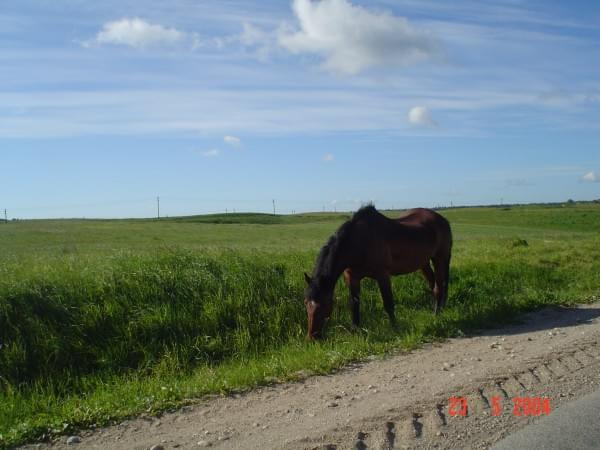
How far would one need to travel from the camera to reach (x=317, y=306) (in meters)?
8.73

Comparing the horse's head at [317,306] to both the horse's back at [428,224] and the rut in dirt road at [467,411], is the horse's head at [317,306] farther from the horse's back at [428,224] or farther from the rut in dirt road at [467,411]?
the rut in dirt road at [467,411]

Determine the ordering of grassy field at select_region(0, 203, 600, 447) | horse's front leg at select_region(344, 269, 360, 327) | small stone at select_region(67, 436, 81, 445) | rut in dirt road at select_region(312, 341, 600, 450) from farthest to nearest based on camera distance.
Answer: horse's front leg at select_region(344, 269, 360, 327)
grassy field at select_region(0, 203, 600, 447)
small stone at select_region(67, 436, 81, 445)
rut in dirt road at select_region(312, 341, 600, 450)

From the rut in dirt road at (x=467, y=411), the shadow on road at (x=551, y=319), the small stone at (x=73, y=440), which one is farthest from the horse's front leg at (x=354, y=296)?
the small stone at (x=73, y=440)

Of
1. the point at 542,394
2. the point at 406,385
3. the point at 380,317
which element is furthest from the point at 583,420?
the point at 380,317

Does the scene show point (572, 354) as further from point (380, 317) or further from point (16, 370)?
point (16, 370)

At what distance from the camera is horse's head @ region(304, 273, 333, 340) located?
8711mm

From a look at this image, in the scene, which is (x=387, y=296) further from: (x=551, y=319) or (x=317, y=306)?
(x=551, y=319)

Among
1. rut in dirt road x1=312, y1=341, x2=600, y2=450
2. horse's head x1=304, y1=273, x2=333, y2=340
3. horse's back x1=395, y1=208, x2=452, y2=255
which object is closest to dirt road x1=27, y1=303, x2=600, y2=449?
rut in dirt road x1=312, y1=341, x2=600, y2=450

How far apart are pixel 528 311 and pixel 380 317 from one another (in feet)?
8.74

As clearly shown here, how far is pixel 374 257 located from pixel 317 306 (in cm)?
141

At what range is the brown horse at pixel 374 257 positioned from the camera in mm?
8859

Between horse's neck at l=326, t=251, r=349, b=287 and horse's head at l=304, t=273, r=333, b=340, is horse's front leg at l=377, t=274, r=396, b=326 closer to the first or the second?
horse's neck at l=326, t=251, r=349, b=287

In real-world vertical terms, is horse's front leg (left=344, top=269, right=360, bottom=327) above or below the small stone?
above

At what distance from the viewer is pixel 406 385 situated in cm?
581
